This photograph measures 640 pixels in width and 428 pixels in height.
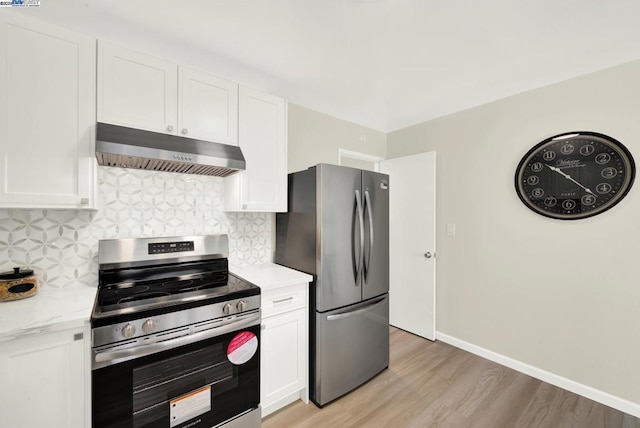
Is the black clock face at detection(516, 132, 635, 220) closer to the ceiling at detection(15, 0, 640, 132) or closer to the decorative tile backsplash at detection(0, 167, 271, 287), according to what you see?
the ceiling at detection(15, 0, 640, 132)

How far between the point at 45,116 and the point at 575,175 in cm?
362

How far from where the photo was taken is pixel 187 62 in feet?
6.81

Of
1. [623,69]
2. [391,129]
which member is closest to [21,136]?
[391,129]

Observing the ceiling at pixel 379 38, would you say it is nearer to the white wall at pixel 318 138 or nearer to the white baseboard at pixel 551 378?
the white wall at pixel 318 138

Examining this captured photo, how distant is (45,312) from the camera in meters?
1.28

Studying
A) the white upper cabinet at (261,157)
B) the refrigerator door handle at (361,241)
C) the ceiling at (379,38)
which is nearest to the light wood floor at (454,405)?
the refrigerator door handle at (361,241)

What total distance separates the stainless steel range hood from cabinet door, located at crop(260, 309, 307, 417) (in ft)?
3.72

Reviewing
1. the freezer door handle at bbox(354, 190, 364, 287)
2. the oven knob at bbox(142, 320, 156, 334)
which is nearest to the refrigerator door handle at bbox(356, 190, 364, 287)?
the freezer door handle at bbox(354, 190, 364, 287)

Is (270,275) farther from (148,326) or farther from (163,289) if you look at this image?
(148,326)

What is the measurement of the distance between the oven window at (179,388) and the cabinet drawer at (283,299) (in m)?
0.16

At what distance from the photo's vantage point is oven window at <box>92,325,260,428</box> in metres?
1.28

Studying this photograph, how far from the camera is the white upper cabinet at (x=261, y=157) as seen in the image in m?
2.10

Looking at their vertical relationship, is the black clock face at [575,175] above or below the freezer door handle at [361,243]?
above

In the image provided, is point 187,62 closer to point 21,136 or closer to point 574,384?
point 21,136
